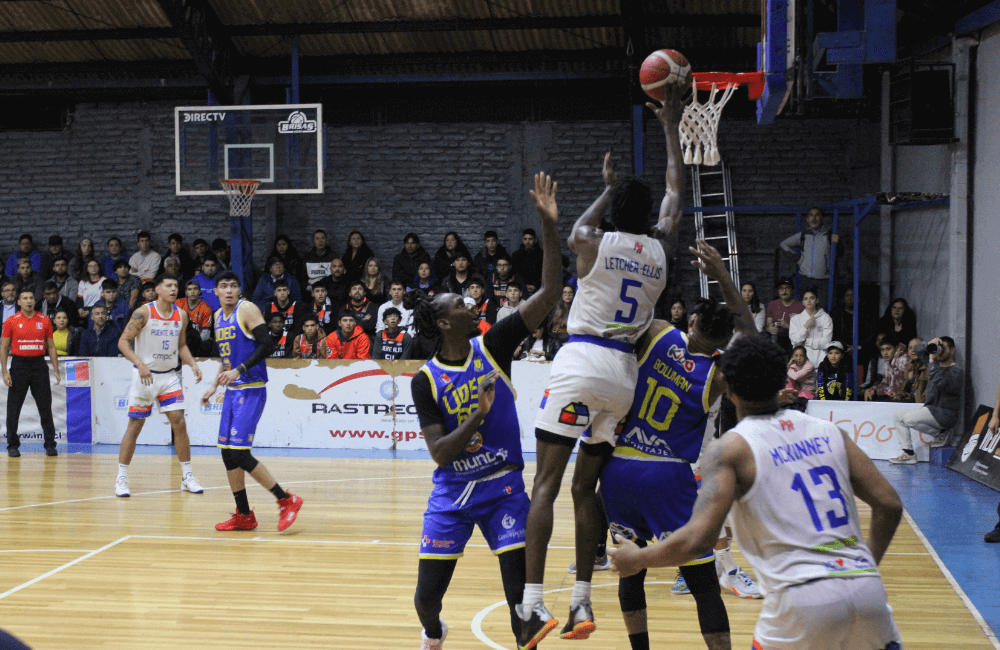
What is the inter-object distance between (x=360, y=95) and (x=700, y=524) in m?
15.3

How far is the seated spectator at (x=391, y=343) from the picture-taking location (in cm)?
1223

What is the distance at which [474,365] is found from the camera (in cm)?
396

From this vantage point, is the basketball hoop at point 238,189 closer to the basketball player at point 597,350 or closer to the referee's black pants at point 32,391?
the referee's black pants at point 32,391

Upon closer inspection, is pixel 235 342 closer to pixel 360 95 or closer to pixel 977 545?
pixel 977 545

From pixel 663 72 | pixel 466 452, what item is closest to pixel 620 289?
pixel 466 452

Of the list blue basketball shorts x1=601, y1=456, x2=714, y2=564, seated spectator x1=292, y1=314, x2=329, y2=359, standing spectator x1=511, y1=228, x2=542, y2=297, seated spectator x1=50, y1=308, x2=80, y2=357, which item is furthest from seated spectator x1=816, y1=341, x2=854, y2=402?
seated spectator x1=50, y1=308, x2=80, y2=357

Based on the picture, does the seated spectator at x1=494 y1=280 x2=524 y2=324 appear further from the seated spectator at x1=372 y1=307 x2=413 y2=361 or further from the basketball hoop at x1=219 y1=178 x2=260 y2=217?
the basketball hoop at x1=219 y1=178 x2=260 y2=217

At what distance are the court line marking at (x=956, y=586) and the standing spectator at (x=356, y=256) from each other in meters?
9.48

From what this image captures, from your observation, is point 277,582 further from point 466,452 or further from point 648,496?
A: point 648,496

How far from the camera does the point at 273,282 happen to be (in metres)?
14.8

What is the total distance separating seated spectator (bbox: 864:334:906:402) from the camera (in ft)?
38.4

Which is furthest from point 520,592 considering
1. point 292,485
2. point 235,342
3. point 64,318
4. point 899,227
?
point 899,227

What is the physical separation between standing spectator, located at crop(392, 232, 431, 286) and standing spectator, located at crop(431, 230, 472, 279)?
17 cm

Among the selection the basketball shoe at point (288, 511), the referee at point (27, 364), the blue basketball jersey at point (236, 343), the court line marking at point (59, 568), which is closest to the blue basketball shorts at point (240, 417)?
the blue basketball jersey at point (236, 343)
